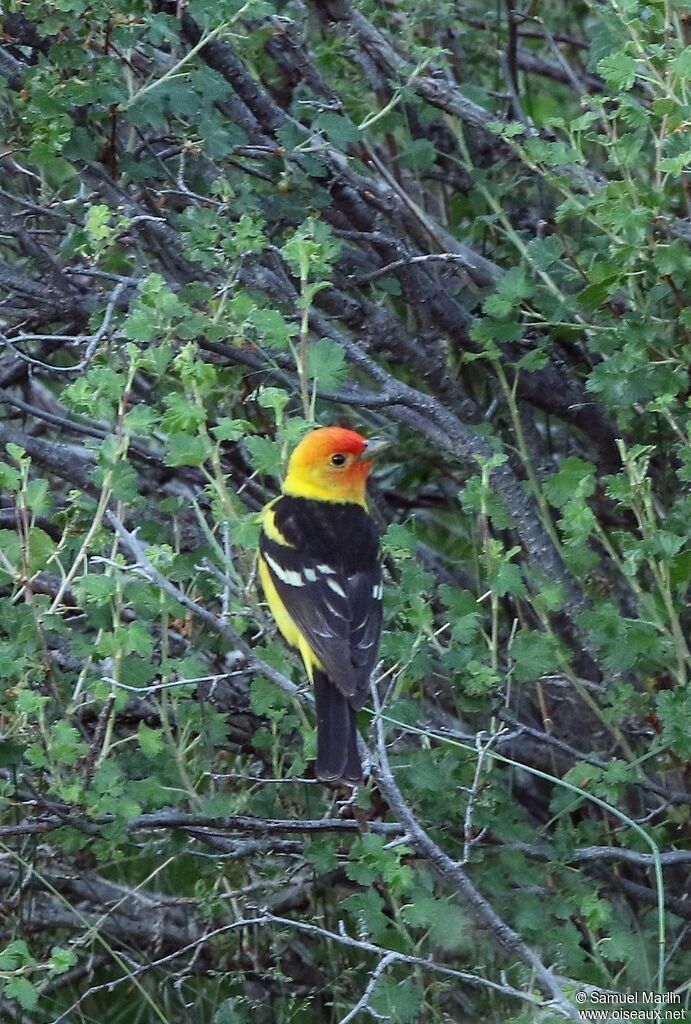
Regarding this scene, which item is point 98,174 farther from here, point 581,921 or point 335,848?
point 581,921

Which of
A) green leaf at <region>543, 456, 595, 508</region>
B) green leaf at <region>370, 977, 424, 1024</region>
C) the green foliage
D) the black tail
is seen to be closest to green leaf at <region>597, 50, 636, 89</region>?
the green foliage

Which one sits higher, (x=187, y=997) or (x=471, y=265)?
(x=471, y=265)

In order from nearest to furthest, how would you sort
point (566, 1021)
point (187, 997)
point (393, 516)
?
point (566, 1021)
point (187, 997)
point (393, 516)

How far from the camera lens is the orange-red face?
13.4 feet

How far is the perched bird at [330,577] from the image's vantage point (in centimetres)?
338

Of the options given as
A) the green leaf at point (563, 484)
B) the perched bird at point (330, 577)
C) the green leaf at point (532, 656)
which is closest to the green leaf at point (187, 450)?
the perched bird at point (330, 577)

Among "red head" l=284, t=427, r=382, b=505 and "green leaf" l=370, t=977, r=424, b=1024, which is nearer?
"green leaf" l=370, t=977, r=424, b=1024

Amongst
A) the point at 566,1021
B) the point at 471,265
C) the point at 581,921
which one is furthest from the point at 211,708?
the point at 471,265

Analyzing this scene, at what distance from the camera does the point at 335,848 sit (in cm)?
369

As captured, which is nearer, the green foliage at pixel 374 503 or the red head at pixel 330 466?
the green foliage at pixel 374 503

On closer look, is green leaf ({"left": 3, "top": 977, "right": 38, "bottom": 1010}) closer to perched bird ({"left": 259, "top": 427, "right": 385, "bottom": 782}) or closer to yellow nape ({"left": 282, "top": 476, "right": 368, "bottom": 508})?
perched bird ({"left": 259, "top": 427, "right": 385, "bottom": 782})

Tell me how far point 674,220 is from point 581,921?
1.87 m

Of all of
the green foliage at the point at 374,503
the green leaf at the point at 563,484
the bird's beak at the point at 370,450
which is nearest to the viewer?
Answer: the green foliage at the point at 374,503

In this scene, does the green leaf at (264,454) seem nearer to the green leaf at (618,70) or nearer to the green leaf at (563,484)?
the green leaf at (563,484)
